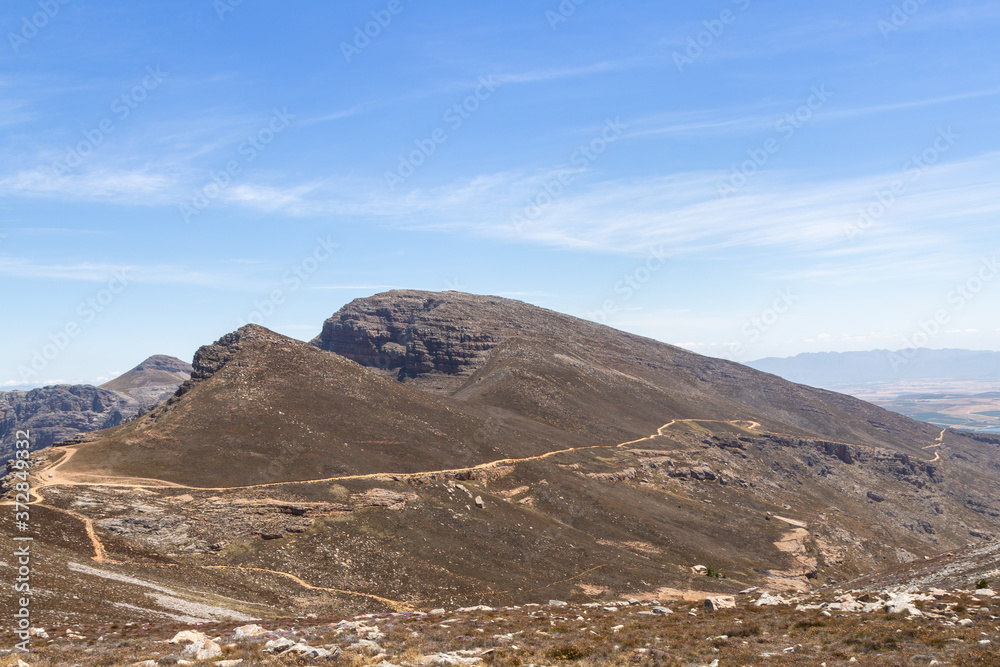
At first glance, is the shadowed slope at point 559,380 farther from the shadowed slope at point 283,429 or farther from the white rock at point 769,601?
the white rock at point 769,601

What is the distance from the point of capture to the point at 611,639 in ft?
74.4

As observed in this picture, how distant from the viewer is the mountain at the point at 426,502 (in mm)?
48125

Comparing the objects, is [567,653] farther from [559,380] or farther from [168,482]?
[559,380]

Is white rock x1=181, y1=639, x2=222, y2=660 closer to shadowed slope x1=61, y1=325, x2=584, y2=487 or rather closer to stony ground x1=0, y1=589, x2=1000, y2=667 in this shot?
stony ground x1=0, y1=589, x2=1000, y2=667

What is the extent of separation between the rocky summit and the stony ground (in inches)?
7.3

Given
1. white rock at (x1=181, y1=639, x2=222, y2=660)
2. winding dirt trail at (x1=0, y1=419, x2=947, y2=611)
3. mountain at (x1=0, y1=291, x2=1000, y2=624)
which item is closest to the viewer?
white rock at (x1=181, y1=639, x2=222, y2=660)

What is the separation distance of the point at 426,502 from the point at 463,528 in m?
4.96

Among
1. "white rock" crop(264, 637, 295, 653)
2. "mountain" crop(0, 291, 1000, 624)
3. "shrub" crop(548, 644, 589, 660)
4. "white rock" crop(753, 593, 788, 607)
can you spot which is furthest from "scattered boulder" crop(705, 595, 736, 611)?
"mountain" crop(0, 291, 1000, 624)

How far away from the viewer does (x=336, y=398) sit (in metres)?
82.4

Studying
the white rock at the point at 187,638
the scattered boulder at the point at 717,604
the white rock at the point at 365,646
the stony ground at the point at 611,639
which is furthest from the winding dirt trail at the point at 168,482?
the scattered boulder at the point at 717,604

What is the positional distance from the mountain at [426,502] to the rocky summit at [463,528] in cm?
32

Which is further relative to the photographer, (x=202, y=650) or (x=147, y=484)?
(x=147, y=484)

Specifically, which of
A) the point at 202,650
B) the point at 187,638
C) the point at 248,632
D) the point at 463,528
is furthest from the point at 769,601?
the point at 463,528

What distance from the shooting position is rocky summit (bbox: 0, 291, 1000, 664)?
957 inches
